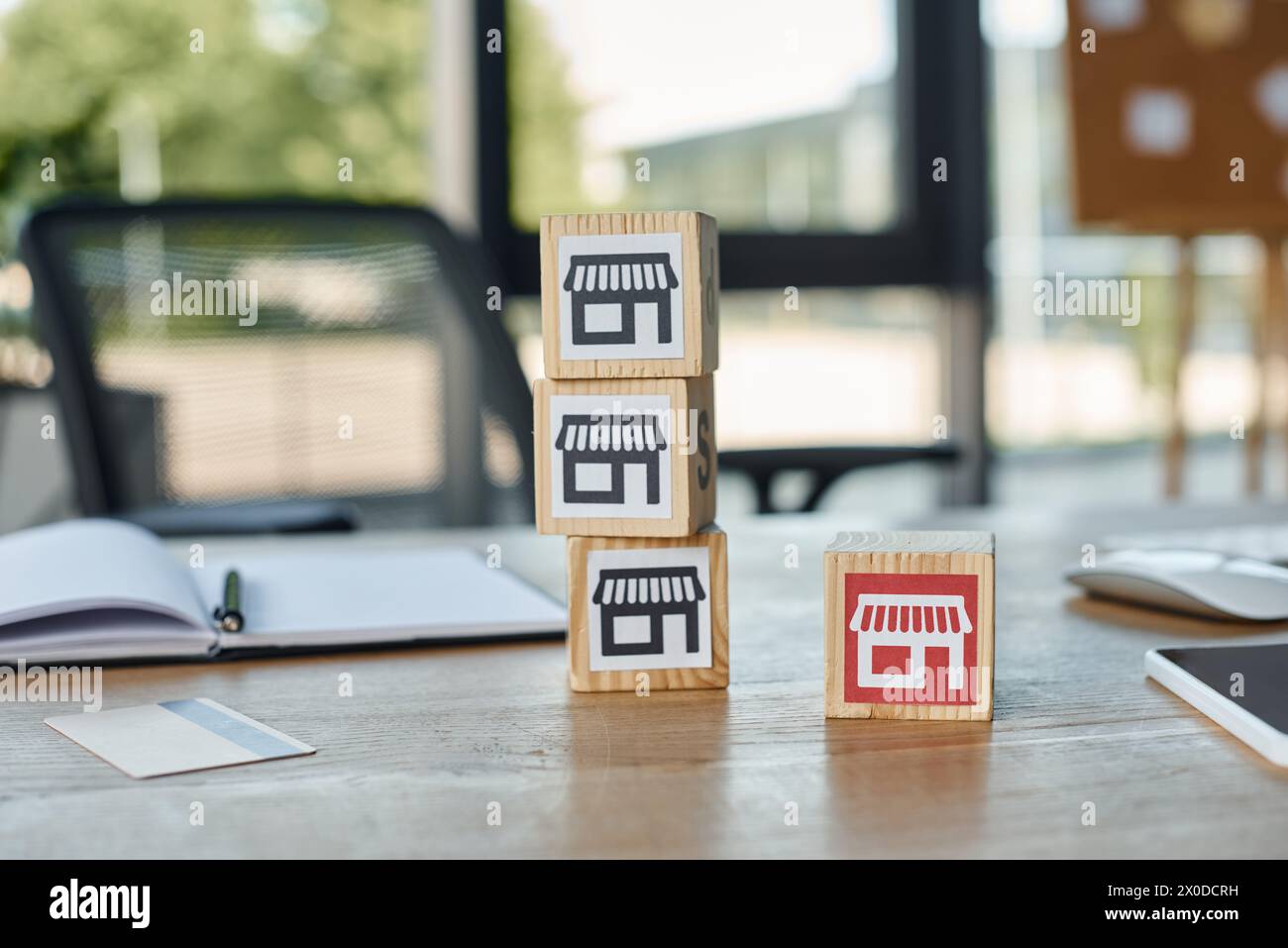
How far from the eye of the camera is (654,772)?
0.50 metres

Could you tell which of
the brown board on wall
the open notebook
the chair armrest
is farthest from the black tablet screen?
the brown board on wall

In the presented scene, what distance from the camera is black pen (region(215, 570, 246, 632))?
700mm

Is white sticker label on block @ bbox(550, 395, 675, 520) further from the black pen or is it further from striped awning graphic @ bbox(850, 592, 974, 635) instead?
the black pen

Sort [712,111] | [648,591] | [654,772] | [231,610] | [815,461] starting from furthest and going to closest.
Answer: [712,111], [815,461], [231,610], [648,591], [654,772]

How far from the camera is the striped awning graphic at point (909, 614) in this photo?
0.55 m

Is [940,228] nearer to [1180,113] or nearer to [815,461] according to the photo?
[1180,113]

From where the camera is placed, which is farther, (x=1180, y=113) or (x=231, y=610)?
(x=1180, y=113)

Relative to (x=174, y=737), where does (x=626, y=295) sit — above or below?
above

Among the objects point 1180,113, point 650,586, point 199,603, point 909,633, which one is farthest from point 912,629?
point 1180,113

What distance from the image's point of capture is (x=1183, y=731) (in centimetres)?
54

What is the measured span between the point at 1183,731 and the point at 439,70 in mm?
2191

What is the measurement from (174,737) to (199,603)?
0.71 feet
